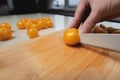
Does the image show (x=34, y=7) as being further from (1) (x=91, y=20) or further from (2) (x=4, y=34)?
(1) (x=91, y=20)

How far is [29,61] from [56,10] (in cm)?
118

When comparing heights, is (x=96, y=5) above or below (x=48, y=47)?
above

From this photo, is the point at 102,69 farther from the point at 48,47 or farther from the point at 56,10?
the point at 56,10

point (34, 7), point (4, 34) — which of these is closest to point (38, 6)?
point (34, 7)

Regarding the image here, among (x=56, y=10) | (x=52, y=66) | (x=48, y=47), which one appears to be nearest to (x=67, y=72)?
(x=52, y=66)

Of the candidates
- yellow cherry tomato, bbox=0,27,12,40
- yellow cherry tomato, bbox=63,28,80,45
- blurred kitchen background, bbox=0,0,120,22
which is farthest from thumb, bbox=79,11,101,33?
blurred kitchen background, bbox=0,0,120,22

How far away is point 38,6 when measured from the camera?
173 cm

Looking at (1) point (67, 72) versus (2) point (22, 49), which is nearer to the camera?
(1) point (67, 72)

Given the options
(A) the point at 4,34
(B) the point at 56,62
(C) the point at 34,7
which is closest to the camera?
(B) the point at 56,62

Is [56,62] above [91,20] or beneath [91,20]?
beneath

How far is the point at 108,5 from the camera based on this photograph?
510 mm

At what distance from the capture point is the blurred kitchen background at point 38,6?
1477 millimetres

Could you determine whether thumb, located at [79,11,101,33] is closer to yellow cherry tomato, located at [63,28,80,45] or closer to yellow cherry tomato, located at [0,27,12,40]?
yellow cherry tomato, located at [63,28,80,45]

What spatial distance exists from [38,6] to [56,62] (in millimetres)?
1363
